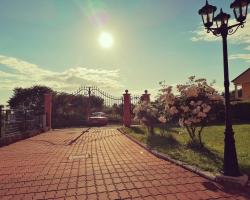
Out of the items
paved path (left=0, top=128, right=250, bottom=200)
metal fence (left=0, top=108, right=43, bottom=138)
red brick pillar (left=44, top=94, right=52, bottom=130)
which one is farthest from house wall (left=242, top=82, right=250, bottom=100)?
paved path (left=0, top=128, right=250, bottom=200)

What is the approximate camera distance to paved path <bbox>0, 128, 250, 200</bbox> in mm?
5594

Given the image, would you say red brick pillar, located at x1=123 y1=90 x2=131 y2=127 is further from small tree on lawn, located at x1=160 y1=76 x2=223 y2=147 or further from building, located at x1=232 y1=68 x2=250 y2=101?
building, located at x1=232 y1=68 x2=250 y2=101

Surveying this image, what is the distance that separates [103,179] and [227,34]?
14.3 ft

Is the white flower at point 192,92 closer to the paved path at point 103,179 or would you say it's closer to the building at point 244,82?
the paved path at point 103,179

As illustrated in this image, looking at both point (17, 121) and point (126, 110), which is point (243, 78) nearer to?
point (126, 110)

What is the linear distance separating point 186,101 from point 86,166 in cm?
458

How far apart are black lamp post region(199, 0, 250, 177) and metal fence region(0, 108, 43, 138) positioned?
11.3 meters

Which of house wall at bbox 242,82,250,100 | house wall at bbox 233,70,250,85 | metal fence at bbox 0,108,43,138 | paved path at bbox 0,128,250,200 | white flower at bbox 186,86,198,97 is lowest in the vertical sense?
paved path at bbox 0,128,250,200

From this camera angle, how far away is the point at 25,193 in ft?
19.4

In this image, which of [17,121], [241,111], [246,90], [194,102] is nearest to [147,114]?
[194,102]

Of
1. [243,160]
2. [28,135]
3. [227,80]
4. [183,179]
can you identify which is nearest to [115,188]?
[183,179]

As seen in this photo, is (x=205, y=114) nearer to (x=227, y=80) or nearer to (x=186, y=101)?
(x=186, y=101)

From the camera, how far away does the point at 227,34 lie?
6.77 meters

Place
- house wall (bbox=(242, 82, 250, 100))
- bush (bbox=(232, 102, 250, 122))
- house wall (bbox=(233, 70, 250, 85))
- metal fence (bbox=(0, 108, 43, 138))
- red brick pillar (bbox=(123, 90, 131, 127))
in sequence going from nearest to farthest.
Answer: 1. metal fence (bbox=(0, 108, 43, 138))
2. red brick pillar (bbox=(123, 90, 131, 127))
3. bush (bbox=(232, 102, 250, 122))
4. house wall (bbox=(242, 82, 250, 100))
5. house wall (bbox=(233, 70, 250, 85))
